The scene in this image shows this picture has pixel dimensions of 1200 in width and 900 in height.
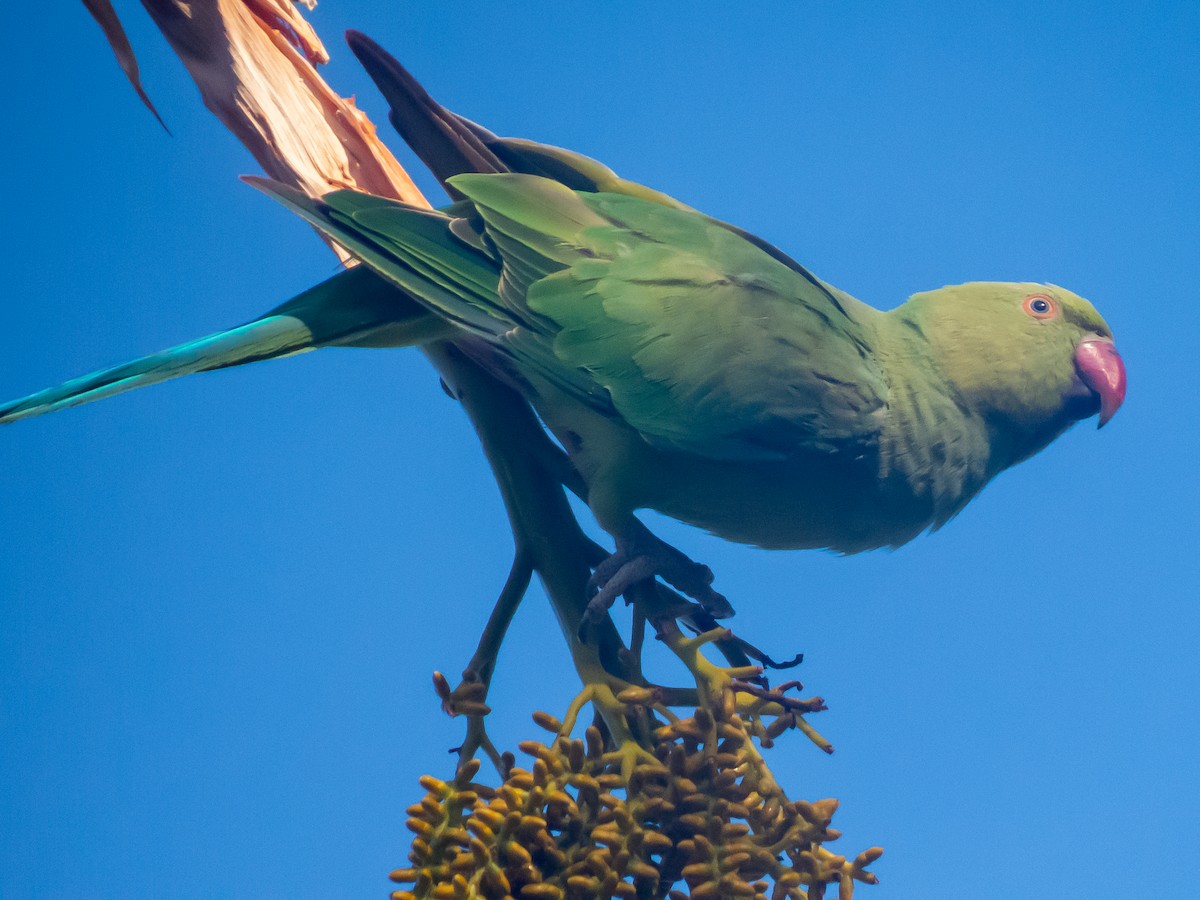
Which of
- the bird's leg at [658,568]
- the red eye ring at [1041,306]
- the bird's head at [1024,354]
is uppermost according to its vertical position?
the red eye ring at [1041,306]

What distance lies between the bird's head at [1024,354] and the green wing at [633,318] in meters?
0.30

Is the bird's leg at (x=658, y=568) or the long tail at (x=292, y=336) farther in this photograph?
the bird's leg at (x=658, y=568)

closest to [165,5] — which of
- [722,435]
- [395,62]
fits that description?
[395,62]

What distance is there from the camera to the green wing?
172cm

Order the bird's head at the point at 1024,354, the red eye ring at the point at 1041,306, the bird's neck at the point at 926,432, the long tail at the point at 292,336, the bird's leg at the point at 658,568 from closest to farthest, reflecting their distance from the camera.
Result: 1. the long tail at the point at 292,336
2. the bird's leg at the point at 658,568
3. the bird's neck at the point at 926,432
4. the bird's head at the point at 1024,354
5. the red eye ring at the point at 1041,306

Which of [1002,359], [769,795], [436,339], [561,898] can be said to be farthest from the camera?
[1002,359]

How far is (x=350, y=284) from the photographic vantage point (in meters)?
1.82

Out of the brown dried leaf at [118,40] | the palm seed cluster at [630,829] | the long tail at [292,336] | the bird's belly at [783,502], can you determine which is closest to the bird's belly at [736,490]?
the bird's belly at [783,502]

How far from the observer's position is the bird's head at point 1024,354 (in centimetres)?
204

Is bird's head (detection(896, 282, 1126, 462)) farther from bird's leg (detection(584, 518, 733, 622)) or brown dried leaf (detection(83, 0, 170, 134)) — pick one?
brown dried leaf (detection(83, 0, 170, 134))

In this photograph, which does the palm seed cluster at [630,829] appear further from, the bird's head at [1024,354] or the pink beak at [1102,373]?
the pink beak at [1102,373]

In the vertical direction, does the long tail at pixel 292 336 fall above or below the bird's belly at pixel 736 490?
above

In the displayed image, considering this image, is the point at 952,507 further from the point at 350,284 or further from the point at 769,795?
the point at 350,284

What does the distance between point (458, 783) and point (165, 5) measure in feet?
4.24
